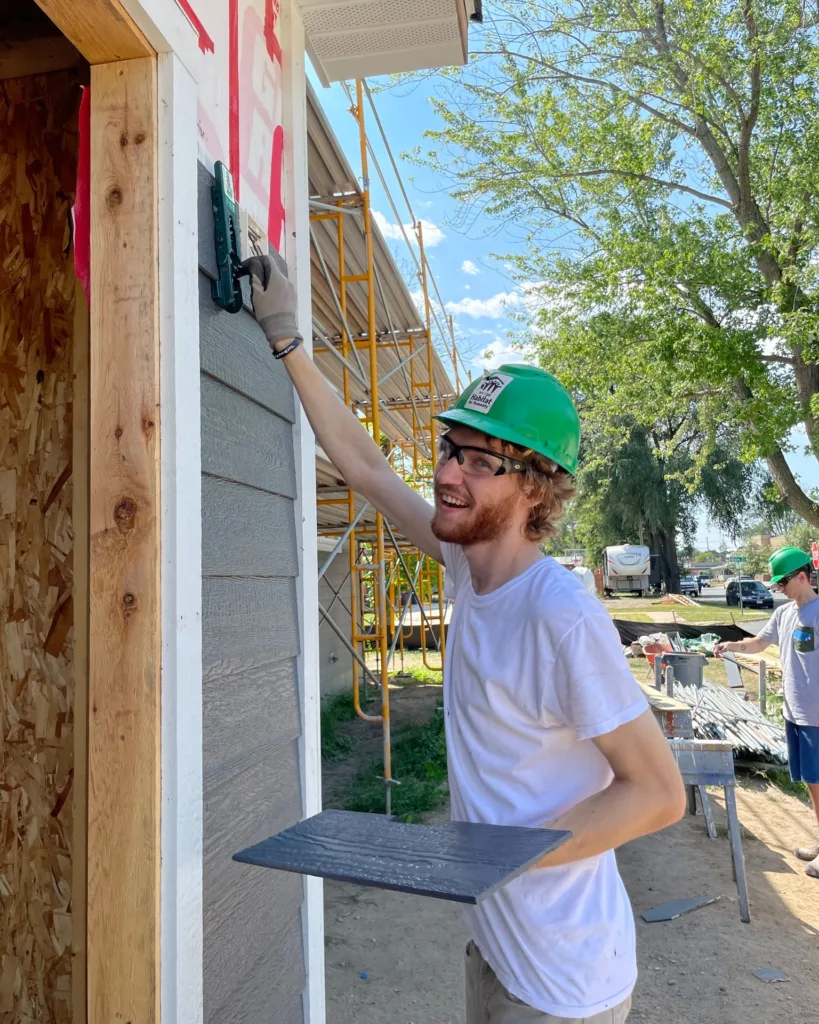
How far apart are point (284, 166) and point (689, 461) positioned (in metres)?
34.1

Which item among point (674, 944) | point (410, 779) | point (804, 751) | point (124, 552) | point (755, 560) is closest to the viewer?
point (124, 552)

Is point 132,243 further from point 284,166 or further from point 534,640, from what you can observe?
point 534,640

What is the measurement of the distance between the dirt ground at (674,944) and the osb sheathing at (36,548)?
2.07 m

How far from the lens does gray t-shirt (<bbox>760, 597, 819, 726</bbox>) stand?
16.4 ft

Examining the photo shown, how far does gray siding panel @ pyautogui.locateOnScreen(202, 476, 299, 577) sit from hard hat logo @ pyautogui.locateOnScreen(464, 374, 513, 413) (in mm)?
638

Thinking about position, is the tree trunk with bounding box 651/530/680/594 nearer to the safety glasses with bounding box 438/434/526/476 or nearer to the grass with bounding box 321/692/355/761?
the grass with bounding box 321/692/355/761

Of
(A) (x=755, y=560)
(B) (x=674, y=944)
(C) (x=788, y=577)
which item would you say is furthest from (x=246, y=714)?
(A) (x=755, y=560)

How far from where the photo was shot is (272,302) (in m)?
1.83

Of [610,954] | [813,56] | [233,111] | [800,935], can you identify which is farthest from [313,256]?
[813,56]

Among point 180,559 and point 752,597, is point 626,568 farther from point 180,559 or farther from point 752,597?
point 180,559

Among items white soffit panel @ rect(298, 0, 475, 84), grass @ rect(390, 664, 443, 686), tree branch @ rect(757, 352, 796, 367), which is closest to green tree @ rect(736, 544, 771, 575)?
grass @ rect(390, 664, 443, 686)

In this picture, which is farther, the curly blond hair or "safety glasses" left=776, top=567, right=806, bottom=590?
"safety glasses" left=776, top=567, right=806, bottom=590

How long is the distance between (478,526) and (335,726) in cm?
855

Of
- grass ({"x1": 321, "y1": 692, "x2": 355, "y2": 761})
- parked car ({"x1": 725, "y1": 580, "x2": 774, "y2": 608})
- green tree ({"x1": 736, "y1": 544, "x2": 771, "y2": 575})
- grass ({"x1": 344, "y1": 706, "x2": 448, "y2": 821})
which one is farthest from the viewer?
green tree ({"x1": 736, "y1": 544, "x2": 771, "y2": 575})
